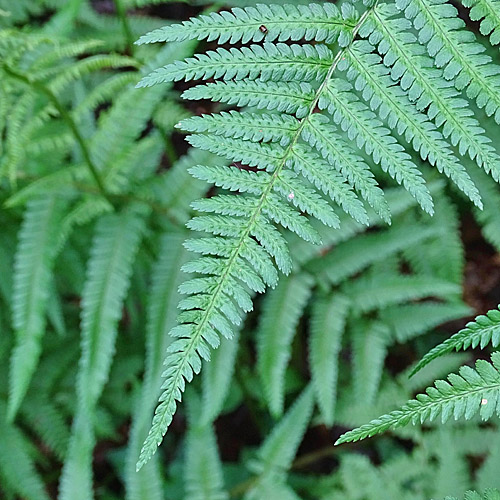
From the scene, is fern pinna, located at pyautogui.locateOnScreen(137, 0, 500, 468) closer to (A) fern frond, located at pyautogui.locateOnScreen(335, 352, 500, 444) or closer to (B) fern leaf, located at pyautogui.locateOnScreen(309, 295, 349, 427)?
(A) fern frond, located at pyautogui.locateOnScreen(335, 352, 500, 444)

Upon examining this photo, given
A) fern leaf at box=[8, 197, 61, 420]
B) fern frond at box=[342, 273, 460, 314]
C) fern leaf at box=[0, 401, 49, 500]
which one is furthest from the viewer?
fern leaf at box=[0, 401, 49, 500]

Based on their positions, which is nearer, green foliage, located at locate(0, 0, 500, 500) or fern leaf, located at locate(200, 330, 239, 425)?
green foliage, located at locate(0, 0, 500, 500)

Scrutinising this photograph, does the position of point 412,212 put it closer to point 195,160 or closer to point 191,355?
point 195,160

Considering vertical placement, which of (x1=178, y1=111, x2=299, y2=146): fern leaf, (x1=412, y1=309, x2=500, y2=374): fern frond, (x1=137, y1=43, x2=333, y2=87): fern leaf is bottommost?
(x1=412, y1=309, x2=500, y2=374): fern frond

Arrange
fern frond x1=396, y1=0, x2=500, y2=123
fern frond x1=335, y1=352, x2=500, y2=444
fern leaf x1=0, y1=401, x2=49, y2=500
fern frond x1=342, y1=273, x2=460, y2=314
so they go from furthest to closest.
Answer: fern leaf x1=0, y1=401, x2=49, y2=500 → fern frond x1=342, y1=273, x2=460, y2=314 → fern frond x1=396, y1=0, x2=500, y2=123 → fern frond x1=335, y1=352, x2=500, y2=444

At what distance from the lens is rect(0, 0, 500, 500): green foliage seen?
4.70 ft

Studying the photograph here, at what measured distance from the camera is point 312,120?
1.50 metres

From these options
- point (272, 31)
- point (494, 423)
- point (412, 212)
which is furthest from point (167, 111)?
point (494, 423)

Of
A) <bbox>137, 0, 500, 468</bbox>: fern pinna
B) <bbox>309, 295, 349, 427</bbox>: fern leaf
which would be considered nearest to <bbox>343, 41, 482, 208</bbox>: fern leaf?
<bbox>137, 0, 500, 468</bbox>: fern pinna

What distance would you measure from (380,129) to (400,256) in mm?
1866

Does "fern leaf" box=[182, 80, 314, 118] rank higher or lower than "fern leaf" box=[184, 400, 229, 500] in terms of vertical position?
higher

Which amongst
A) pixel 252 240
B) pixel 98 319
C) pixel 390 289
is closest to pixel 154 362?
pixel 98 319

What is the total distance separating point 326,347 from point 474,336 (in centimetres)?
148

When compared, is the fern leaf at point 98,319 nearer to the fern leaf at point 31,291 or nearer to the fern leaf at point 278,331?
the fern leaf at point 31,291
